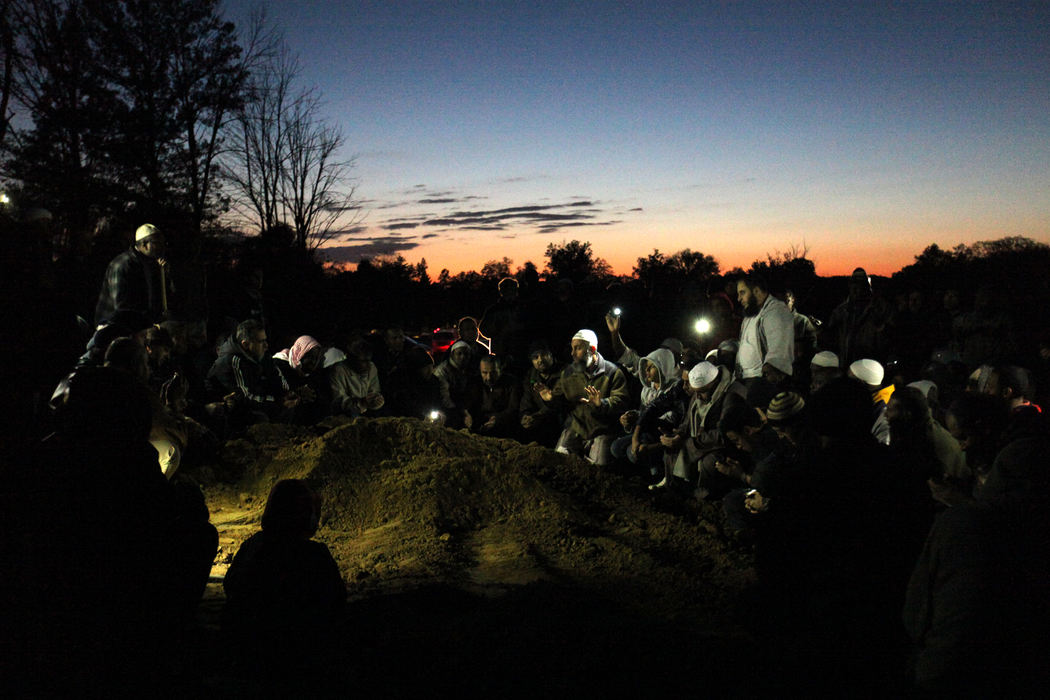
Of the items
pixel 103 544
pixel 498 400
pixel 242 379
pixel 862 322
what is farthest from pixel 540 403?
pixel 103 544

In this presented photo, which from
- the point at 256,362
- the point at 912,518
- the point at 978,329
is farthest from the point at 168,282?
the point at 978,329

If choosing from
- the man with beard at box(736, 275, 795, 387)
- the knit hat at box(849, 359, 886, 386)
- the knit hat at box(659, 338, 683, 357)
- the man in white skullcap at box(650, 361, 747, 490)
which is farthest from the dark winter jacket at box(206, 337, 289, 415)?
the knit hat at box(849, 359, 886, 386)

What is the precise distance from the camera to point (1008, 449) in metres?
3.13

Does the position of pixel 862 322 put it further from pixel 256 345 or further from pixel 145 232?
pixel 145 232

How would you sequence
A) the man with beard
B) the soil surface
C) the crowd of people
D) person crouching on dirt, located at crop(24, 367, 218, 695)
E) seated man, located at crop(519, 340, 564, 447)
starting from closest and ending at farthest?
person crouching on dirt, located at crop(24, 367, 218, 695)
the crowd of people
the soil surface
the man with beard
seated man, located at crop(519, 340, 564, 447)

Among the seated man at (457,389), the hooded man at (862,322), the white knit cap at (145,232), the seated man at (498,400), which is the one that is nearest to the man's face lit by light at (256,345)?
the white knit cap at (145,232)

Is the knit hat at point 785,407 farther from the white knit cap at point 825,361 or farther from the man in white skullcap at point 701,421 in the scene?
the white knit cap at point 825,361

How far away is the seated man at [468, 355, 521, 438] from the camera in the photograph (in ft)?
31.5

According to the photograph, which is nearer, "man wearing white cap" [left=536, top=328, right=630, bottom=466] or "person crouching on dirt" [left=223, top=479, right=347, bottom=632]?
"person crouching on dirt" [left=223, top=479, right=347, bottom=632]

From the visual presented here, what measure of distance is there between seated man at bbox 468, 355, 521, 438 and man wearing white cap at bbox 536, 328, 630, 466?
657 mm

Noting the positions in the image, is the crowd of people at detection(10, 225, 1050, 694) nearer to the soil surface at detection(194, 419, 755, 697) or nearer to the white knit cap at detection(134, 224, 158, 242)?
the white knit cap at detection(134, 224, 158, 242)

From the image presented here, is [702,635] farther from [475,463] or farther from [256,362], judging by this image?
[256,362]

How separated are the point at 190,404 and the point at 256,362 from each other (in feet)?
2.78

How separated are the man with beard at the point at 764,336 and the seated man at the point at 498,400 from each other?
10.7 feet
